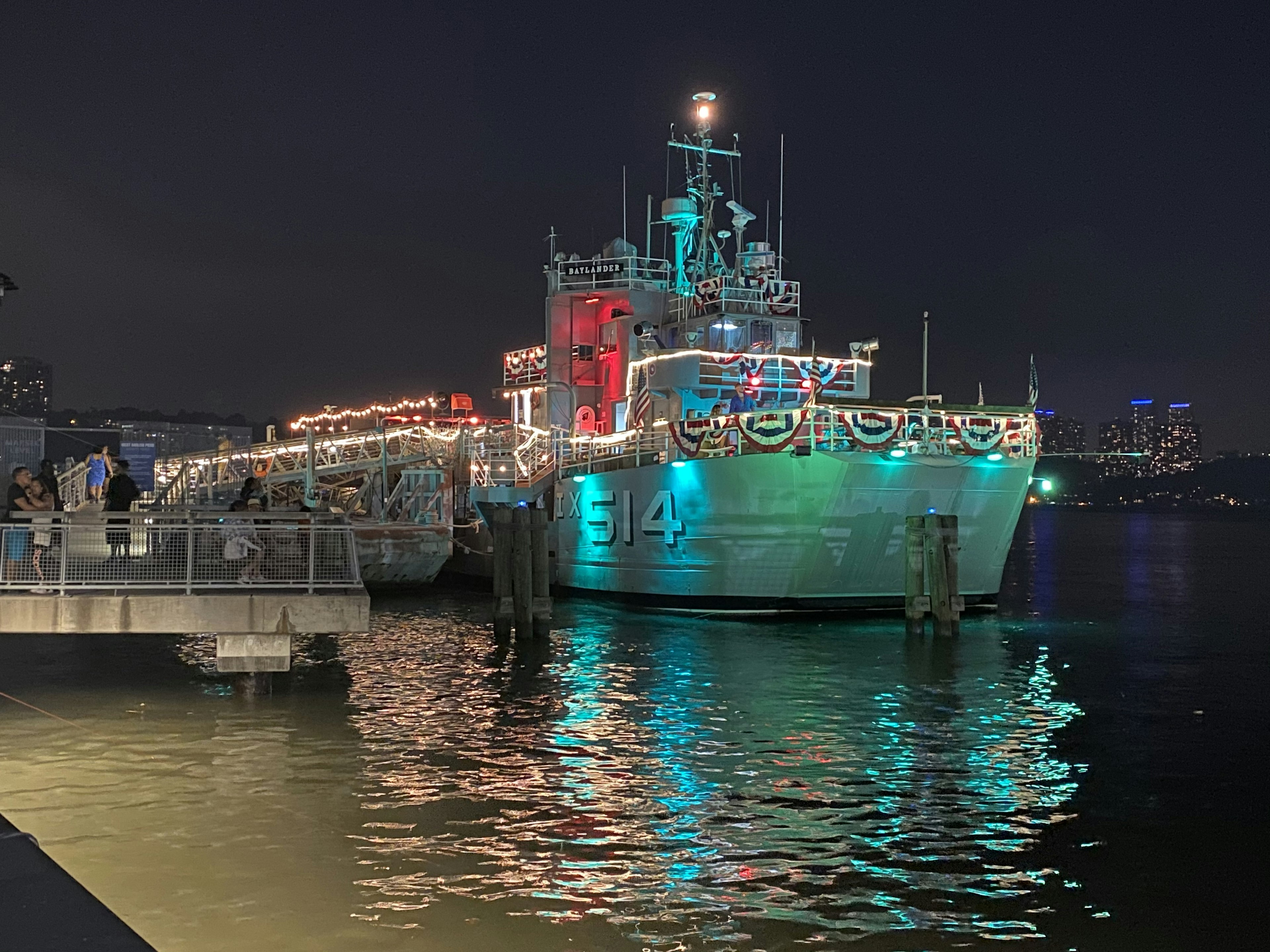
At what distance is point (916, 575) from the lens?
27125 millimetres

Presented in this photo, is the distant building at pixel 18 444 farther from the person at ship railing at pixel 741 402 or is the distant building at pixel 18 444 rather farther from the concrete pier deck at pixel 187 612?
the person at ship railing at pixel 741 402

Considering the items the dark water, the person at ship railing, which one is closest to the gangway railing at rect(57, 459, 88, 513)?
the dark water

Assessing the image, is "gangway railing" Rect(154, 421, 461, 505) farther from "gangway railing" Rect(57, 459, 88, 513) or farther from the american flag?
the american flag

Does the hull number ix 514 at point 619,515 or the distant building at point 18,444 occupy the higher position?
the distant building at point 18,444

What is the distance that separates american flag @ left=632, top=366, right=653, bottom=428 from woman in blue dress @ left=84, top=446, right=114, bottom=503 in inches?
549

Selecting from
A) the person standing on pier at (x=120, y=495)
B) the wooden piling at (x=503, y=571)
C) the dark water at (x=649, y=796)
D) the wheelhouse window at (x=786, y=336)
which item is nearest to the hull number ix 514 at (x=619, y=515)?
the wooden piling at (x=503, y=571)

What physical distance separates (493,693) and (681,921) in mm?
10709

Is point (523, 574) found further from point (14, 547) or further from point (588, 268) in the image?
point (588, 268)

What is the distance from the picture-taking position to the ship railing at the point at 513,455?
119 feet

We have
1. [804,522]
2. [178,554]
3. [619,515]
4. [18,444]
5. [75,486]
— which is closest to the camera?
[178,554]

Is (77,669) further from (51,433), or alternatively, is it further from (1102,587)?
(1102,587)

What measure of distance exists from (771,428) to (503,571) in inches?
266

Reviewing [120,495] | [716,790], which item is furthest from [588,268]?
[716,790]

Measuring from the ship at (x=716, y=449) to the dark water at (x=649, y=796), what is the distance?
14.5ft
